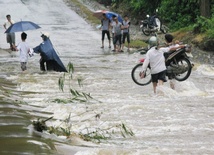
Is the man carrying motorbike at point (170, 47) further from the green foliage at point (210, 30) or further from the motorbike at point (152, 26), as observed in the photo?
the motorbike at point (152, 26)

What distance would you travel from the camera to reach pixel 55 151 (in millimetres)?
6129

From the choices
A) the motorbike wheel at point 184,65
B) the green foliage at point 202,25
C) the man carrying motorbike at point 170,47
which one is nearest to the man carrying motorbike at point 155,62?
the man carrying motorbike at point 170,47

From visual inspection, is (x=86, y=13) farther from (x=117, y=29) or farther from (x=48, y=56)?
(x=48, y=56)

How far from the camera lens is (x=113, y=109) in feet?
31.2

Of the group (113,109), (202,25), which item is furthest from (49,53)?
(202,25)

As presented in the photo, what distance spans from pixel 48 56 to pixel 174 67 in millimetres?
4255

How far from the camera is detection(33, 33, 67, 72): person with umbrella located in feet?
48.2

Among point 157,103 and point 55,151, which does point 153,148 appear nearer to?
point 55,151

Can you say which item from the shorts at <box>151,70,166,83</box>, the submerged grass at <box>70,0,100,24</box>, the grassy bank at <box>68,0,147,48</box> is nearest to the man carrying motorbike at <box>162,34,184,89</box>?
the shorts at <box>151,70,166,83</box>

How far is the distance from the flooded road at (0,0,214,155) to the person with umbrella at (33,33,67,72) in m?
0.34

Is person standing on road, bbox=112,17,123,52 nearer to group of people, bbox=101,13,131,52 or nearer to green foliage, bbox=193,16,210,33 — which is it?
group of people, bbox=101,13,131,52

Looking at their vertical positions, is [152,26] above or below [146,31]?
above

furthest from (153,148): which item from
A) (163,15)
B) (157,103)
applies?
(163,15)

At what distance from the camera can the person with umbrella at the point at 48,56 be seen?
1469 cm
